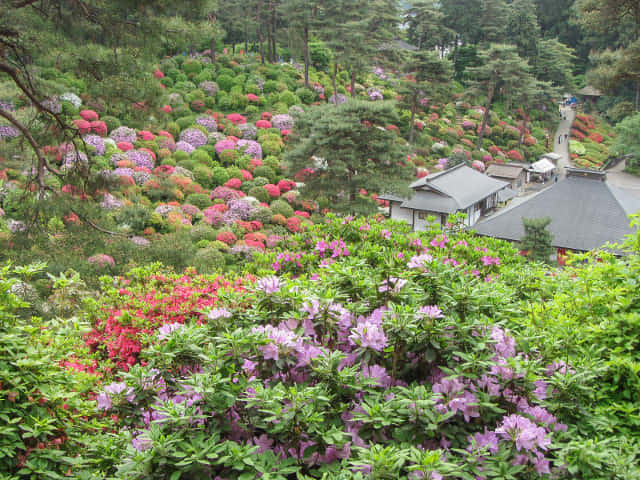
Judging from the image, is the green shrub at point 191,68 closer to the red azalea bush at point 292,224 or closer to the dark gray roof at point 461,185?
the red azalea bush at point 292,224

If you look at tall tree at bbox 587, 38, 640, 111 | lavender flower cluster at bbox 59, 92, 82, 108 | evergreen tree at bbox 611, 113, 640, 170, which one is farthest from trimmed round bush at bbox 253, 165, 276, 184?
evergreen tree at bbox 611, 113, 640, 170

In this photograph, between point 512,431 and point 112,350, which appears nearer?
point 512,431

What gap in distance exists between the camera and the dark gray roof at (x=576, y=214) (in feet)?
41.3

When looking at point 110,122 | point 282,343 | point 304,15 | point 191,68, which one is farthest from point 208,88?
point 282,343

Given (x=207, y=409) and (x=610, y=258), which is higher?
(x=610, y=258)

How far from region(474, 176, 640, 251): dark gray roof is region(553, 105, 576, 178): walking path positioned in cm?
1562

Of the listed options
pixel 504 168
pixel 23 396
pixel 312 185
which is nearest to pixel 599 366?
pixel 23 396

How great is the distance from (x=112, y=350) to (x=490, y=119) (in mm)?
31811

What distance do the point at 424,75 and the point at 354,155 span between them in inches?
547

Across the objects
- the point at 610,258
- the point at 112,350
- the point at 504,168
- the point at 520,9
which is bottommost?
the point at 504,168

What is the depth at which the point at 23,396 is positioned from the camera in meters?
2.07

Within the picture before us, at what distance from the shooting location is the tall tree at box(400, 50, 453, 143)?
955 inches

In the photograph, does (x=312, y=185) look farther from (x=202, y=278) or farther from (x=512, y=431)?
(x=512, y=431)

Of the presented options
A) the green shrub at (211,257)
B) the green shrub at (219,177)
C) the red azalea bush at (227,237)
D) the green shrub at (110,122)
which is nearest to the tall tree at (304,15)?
the green shrub at (219,177)
